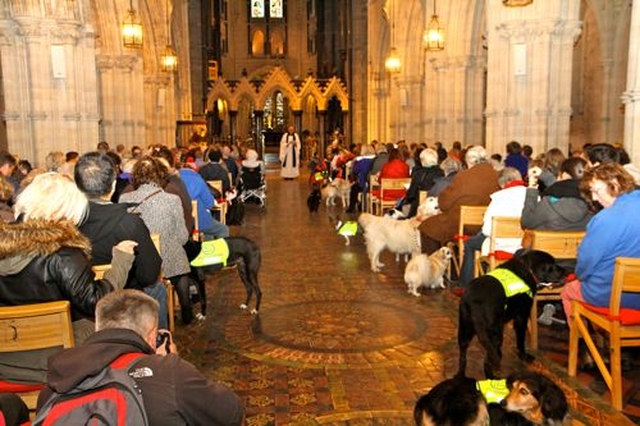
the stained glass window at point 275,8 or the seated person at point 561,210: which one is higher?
the stained glass window at point 275,8

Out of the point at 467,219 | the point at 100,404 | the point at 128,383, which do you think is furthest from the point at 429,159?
the point at 100,404

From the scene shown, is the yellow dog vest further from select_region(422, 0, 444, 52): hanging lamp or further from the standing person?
the standing person

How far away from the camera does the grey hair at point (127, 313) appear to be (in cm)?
250

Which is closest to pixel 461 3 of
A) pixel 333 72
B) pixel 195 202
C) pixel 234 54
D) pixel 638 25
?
pixel 638 25

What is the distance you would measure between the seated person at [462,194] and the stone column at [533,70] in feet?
16.8

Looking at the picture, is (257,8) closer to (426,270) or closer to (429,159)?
(429,159)

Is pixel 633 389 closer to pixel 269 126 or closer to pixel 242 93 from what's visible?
pixel 242 93

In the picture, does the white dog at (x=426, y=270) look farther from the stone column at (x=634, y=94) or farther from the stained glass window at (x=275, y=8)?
the stained glass window at (x=275, y=8)

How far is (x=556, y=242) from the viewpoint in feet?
19.1

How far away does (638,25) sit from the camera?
7.97 meters

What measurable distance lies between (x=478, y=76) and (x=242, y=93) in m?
18.3

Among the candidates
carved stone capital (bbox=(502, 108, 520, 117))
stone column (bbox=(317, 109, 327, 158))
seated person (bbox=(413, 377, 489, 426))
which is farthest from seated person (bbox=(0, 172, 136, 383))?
stone column (bbox=(317, 109, 327, 158))

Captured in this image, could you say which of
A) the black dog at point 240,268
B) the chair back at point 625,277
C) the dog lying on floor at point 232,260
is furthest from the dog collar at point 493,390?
the black dog at point 240,268

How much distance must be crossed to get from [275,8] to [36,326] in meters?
46.7
